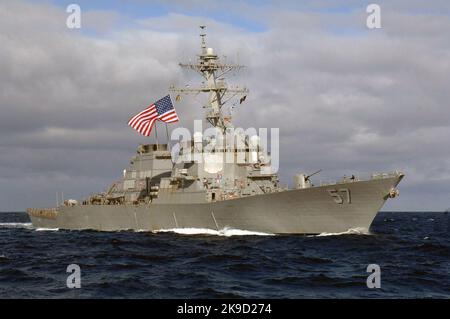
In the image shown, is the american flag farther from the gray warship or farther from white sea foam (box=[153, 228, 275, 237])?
white sea foam (box=[153, 228, 275, 237])

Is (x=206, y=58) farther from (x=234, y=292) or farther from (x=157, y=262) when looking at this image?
(x=234, y=292)

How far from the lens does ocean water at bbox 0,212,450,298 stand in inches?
640

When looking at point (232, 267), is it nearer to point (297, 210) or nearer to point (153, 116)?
point (297, 210)

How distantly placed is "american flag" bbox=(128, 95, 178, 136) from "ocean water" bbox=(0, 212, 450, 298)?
734 cm

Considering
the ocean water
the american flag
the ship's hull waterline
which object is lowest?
the ocean water

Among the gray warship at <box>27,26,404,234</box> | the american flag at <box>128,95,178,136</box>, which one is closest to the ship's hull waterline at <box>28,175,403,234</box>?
the gray warship at <box>27,26,404,234</box>

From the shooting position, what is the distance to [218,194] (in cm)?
3394

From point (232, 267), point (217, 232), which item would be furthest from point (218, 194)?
point (232, 267)

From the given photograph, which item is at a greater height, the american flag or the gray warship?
the american flag

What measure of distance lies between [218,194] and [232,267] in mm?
13407

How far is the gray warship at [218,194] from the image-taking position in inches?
1163
